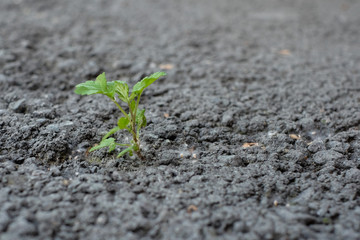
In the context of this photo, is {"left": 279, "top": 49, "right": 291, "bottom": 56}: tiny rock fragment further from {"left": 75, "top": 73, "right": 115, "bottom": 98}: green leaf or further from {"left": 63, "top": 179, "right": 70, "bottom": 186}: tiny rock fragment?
{"left": 63, "top": 179, "right": 70, "bottom": 186}: tiny rock fragment

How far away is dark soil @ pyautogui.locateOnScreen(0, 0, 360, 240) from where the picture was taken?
122 cm

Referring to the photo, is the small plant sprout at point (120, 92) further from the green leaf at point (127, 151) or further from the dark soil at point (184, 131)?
the dark soil at point (184, 131)

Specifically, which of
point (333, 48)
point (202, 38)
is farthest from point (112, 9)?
point (333, 48)

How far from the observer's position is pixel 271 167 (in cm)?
151

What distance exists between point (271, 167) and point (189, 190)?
39 centimetres

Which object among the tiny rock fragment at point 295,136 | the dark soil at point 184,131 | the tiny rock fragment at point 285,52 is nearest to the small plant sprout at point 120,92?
the dark soil at point 184,131

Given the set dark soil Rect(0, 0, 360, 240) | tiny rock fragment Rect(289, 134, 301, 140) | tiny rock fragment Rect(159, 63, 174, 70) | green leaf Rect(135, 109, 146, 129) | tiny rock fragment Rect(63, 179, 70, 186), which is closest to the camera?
dark soil Rect(0, 0, 360, 240)

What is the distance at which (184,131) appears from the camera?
1764 mm

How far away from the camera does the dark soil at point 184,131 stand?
48.2 inches

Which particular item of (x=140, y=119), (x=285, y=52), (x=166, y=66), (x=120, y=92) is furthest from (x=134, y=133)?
(x=285, y=52)

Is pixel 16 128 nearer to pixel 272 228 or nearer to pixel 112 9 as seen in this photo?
pixel 272 228

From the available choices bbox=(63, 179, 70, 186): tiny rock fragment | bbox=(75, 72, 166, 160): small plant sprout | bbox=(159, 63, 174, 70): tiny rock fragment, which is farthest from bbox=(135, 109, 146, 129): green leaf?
bbox=(159, 63, 174, 70): tiny rock fragment

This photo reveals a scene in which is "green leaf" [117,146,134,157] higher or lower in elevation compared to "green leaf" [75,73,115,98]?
lower

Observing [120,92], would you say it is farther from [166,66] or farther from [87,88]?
[166,66]
